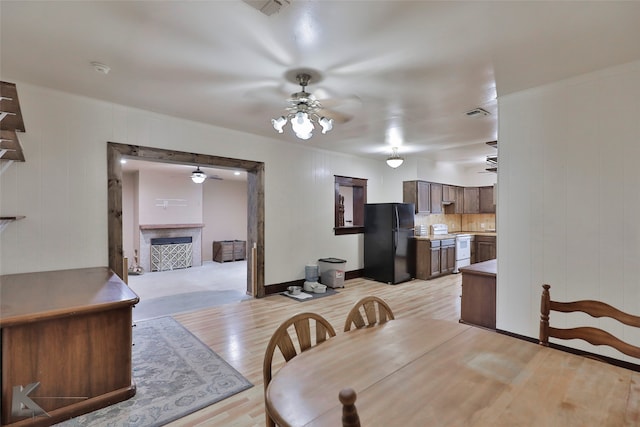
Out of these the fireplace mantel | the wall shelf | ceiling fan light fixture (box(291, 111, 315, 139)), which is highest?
ceiling fan light fixture (box(291, 111, 315, 139))

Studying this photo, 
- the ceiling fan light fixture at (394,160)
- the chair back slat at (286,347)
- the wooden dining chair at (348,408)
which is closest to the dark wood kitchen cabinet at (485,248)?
the ceiling fan light fixture at (394,160)

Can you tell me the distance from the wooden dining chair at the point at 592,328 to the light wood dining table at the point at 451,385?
0.24m

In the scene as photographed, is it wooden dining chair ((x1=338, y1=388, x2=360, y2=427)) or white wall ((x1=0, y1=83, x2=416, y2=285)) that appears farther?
white wall ((x1=0, y1=83, x2=416, y2=285))

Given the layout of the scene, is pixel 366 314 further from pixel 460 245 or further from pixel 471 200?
pixel 471 200

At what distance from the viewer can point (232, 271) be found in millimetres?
7281

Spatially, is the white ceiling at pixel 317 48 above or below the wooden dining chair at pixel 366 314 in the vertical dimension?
above

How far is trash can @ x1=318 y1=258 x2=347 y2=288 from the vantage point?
219 inches

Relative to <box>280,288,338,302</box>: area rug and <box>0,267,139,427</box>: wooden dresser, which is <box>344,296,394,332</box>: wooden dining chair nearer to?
<box>0,267,139,427</box>: wooden dresser

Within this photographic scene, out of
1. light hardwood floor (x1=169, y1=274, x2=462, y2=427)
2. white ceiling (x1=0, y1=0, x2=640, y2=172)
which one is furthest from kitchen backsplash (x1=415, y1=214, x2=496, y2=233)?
white ceiling (x1=0, y1=0, x2=640, y2=172)

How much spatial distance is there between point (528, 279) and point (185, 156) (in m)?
4.27

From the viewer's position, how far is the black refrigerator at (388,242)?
5.96 m

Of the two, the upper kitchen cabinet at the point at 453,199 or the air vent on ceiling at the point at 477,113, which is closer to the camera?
the air vent on ceiling at the point at 477,113

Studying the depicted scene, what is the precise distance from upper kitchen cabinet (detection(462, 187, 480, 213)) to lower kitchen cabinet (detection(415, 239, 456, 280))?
1892 millimetres

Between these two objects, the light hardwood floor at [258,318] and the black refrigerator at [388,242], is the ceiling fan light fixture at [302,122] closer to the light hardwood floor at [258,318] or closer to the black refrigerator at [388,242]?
the light hardwood floor at [258,318]
